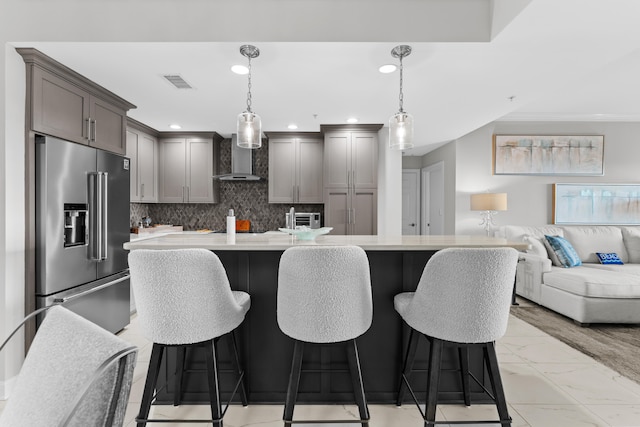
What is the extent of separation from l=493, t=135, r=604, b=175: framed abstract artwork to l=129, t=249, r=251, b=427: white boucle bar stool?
5.14m

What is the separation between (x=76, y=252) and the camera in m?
2.52

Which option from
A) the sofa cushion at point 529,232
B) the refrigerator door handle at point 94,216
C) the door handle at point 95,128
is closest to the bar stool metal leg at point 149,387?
the refrigerator door handle at point 94,216

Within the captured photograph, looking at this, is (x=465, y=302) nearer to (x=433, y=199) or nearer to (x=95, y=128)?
(x=95, y=128)

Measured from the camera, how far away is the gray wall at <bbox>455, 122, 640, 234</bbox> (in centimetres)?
513

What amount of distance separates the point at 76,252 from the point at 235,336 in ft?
4.98

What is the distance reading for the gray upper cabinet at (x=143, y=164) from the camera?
424 centimetres

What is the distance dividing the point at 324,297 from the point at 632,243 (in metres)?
5.06

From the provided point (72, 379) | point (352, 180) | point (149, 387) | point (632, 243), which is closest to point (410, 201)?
point (352, 180)

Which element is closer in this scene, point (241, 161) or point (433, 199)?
point (241, 161)

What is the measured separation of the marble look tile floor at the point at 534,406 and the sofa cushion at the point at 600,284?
1038 millimetres

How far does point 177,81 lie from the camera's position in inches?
113

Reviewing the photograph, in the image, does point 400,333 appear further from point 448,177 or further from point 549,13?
point 448,177

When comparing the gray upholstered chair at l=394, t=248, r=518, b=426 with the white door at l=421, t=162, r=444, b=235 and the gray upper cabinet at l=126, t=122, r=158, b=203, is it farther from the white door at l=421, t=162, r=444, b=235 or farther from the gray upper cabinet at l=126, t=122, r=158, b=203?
the white door at l=421, t=162, r=444, b=235

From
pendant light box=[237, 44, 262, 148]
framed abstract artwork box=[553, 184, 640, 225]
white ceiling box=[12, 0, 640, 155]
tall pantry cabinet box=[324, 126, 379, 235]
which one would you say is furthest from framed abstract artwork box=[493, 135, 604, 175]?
pendant light box=[237, 44, 262, 148]
